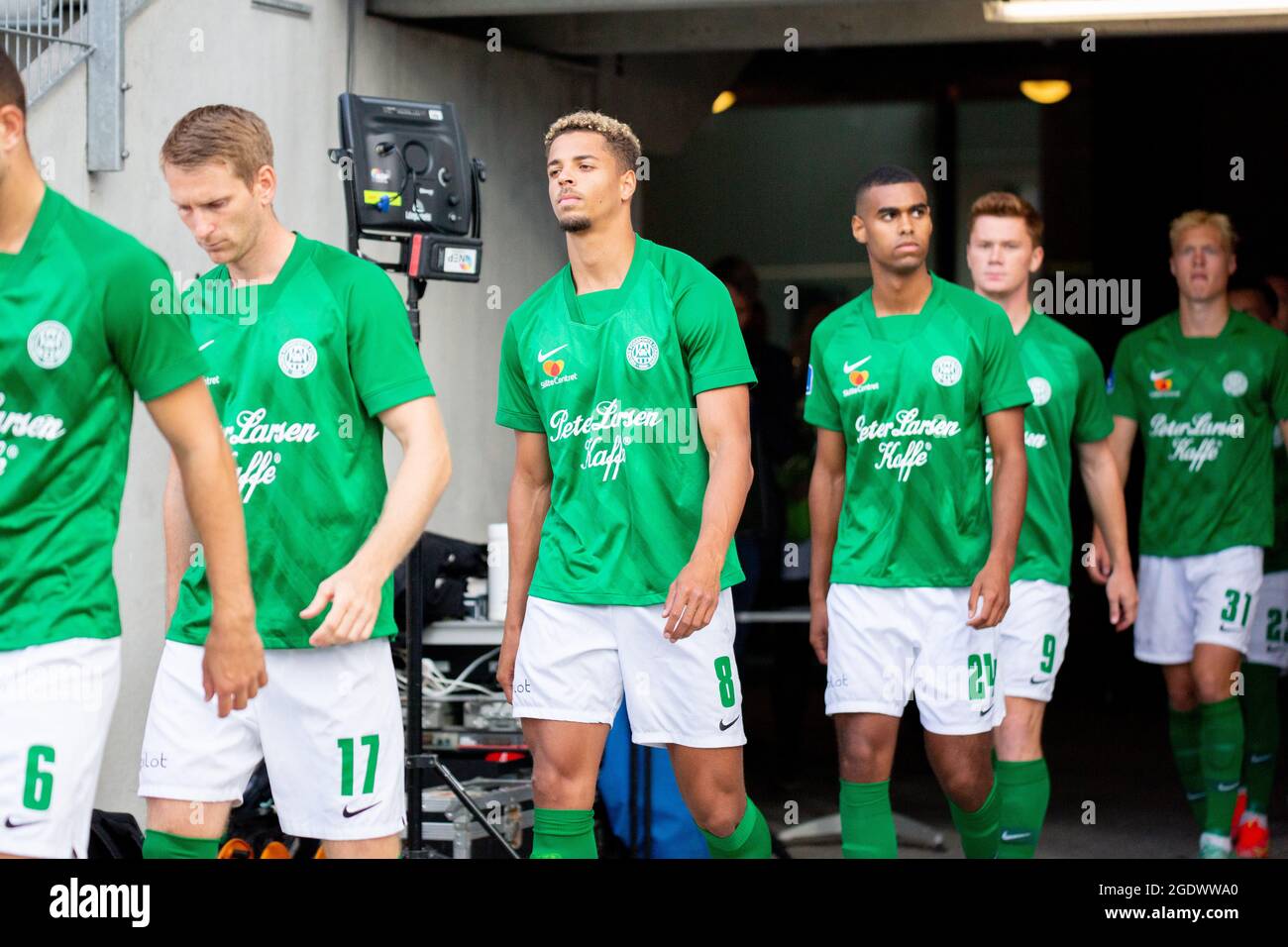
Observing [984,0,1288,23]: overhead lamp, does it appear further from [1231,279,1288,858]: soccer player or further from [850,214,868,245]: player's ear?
[850,214,868,245]: player's ear

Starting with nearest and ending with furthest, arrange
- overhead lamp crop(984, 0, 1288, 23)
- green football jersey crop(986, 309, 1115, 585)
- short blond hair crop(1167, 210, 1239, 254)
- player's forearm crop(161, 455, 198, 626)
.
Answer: player's forearm crop(161, 455, 198, 626)
green football jersey crop(986, 309, 1115, 585)
short blond hair crop(1167, 210, 1239, 254)
overhead lamp crop(984, 0, 1288, 23)

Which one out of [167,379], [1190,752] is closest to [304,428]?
[167,379]

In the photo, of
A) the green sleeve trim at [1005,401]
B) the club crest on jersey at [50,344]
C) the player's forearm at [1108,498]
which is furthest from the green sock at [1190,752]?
the club crest on jersey at [50,344]

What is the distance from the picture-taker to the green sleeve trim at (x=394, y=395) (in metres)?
4.08

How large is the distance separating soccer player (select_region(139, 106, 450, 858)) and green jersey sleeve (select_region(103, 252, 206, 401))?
2.27ft

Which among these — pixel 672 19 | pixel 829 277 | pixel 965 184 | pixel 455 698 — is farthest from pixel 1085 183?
pixel 455 698

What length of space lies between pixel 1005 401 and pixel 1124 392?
1688 millimetres

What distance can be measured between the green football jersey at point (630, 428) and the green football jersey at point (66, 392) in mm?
1457

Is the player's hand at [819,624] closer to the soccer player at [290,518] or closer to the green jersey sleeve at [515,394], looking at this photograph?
the green jersey sleeve at [515,394]

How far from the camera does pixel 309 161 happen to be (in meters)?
7.39

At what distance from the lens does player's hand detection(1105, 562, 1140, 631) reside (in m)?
6.23

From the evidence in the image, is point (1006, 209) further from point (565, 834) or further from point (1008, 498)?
point (565, 834)

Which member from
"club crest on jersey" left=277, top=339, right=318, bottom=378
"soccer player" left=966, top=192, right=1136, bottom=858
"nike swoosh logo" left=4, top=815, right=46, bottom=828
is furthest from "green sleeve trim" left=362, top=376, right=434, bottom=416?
"soccer player" left=966, top=192, right=1136, bottom=858

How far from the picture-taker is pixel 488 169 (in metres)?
8.54
